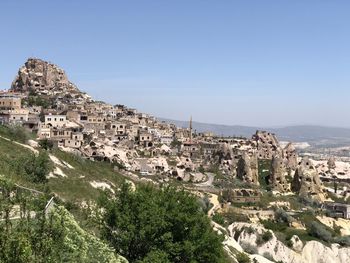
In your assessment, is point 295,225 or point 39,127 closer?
point 295,225

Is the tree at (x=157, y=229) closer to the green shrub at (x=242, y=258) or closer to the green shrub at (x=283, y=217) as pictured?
the green shrub at (x=242, y=258)

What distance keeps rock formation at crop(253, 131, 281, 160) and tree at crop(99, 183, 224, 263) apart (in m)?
85.6

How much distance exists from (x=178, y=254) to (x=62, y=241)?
38.6 feet

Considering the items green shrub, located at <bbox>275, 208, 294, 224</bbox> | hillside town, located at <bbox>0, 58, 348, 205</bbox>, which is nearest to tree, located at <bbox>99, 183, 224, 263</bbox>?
green shrub, located at <bbox>275, 208, 294, 224</bbox>

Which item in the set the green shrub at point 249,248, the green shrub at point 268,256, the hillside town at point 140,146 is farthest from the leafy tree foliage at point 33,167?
the hillside town at point 140,146

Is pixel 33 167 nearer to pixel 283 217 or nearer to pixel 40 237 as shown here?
pixel 40 237

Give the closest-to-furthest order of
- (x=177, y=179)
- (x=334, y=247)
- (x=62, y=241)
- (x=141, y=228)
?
(x=62, y=241), (x=141, y=228), (x=334, y=247), (x=177, y=179)

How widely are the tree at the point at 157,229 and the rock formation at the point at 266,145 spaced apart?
85.6 meters

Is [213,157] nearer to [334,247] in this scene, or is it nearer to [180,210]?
[334,247]

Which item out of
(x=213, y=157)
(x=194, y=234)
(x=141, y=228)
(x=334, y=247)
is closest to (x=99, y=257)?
(x=141, y=228)

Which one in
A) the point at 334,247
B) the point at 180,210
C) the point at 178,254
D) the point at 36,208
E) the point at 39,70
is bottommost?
the point at 334,247

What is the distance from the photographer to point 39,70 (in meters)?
128

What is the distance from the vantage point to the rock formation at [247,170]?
86688 mm

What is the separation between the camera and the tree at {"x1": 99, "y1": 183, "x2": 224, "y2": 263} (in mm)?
24156
